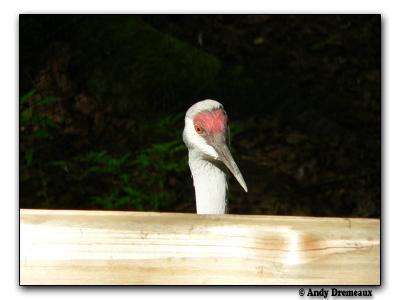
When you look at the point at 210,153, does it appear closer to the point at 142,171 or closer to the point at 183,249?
the point at 183,249

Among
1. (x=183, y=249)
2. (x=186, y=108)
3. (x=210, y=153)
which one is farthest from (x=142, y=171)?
(x=183, y=249)

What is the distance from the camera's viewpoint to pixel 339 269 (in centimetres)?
229

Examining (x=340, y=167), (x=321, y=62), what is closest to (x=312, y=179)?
(x=340, y=167)

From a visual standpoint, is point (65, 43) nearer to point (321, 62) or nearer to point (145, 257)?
point (321, 62)

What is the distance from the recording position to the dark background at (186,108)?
530 centimetres

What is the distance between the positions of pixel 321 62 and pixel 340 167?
1.12 meters

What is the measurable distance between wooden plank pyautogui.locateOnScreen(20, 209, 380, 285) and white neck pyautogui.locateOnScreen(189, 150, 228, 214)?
2.75 ft

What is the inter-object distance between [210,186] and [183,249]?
0.90 m

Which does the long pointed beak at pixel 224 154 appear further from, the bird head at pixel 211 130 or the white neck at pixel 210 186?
the white neck at pixel 210 186

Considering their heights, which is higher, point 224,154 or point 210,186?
point 224,154

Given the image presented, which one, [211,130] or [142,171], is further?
[142,171]

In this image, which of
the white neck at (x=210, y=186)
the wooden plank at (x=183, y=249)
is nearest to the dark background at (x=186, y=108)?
the white neck at (x=210, y=186)

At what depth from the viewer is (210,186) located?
3.12 metres

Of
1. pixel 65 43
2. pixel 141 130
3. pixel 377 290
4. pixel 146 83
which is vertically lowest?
pixel 377 290
